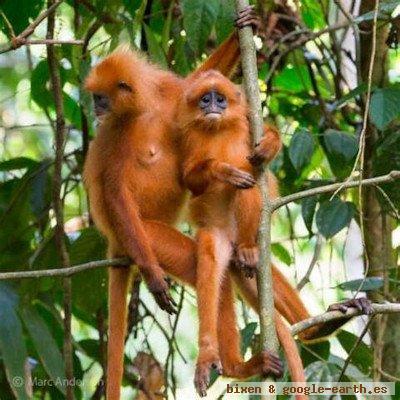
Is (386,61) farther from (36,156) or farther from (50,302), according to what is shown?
(36,156)

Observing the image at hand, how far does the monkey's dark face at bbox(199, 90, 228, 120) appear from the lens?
13.1ft

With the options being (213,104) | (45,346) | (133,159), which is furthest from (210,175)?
(45,346)

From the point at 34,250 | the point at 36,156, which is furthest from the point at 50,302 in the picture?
the point at 36,156

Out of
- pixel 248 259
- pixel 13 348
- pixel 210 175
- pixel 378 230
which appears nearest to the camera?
pixel 248 259

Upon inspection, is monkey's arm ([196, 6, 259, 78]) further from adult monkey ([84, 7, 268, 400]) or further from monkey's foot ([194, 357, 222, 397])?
monkey's foot ([194, 357, 222, 397])

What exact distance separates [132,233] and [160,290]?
301mm

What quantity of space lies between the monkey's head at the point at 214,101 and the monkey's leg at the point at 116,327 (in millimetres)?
750

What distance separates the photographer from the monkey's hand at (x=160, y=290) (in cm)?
378

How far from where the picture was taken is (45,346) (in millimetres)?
4328

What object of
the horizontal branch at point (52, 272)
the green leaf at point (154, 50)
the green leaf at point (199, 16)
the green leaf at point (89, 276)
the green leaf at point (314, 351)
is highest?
the green leaf at point (154, 50)

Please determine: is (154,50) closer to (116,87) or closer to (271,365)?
(116,87)

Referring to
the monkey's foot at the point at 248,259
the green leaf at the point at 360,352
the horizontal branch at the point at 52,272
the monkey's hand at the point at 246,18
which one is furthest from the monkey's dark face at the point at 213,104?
the green leaf at the point at 360,352

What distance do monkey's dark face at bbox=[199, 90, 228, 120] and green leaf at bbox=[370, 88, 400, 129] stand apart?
674mm

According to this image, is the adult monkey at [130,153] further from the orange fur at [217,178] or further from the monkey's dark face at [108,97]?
the orange fur at [217,178]
